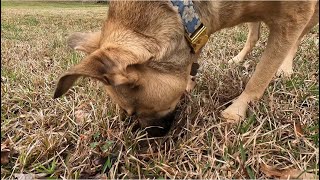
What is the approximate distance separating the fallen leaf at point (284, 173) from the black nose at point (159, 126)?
852 mm

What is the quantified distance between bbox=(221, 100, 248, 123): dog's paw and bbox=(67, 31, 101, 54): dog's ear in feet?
3.77

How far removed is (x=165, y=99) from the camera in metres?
3.08

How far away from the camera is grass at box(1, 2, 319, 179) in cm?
278

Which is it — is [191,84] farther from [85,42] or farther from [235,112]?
[85,42]

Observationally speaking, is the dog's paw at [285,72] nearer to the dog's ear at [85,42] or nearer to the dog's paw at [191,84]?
the dog's paw at [191,84]

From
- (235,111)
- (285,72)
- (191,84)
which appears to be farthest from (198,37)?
(285,72)

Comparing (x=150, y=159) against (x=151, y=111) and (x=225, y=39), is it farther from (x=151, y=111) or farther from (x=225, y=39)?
(x=225, y=39)

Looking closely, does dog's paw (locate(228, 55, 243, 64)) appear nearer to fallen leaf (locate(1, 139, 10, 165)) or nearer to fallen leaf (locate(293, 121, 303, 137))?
fallen leaf (locate(293, 121, 303, 137))

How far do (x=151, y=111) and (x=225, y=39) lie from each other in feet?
10.8

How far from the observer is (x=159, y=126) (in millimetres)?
3199

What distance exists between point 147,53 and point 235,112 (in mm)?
970

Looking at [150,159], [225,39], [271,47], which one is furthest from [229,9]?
[225,39]

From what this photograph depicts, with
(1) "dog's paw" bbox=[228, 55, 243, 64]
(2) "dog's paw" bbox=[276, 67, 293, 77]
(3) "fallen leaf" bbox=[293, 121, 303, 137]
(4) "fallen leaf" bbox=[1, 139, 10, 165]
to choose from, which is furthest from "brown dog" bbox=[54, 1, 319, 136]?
(1) "dog's paw" bbox=[228, 55, 243, 64]

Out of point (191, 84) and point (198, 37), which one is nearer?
point (198, 37)
